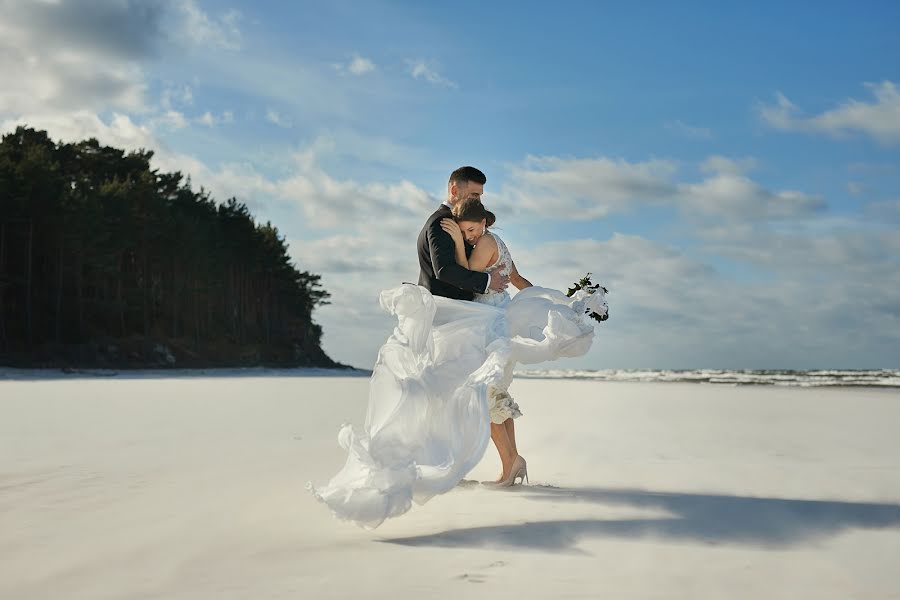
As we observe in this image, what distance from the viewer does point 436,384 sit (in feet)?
16.5

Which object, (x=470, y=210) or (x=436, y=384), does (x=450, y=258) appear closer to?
(x=470, y=210)

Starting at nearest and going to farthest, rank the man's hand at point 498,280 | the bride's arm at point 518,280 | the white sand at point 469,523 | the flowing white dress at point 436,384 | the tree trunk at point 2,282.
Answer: the white sand at point 469,523 < the flowing white dress at point 436,384 < the man's hand at point 498,280 < the bride's arm at point 518,280 < the tree trunk at point 2,282

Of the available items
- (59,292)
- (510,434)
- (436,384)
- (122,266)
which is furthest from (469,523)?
(122,266)

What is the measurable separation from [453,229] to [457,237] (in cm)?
6

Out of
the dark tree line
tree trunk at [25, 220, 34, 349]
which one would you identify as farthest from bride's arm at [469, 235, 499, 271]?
tree trunk at [25, 220, 34, 349]

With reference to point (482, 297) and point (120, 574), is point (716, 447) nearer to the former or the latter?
point (482, 297)

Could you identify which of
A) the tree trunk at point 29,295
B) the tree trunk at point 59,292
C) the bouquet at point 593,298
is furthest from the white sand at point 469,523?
the tree trunk at point 59,292

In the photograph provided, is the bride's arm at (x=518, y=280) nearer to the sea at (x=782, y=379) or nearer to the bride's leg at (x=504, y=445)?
the bride's leg at (x=504, y=445)

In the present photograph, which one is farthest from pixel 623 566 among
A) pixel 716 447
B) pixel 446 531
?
pixel 716 447

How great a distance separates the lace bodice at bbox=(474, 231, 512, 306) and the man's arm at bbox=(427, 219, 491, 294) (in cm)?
28

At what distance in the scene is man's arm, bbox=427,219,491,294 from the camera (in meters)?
5.35

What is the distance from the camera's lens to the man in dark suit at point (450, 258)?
5.36 metres

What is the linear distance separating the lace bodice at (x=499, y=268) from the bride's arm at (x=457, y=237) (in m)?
0.25

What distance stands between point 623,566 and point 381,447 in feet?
4.92
